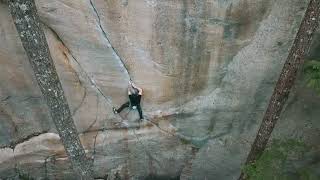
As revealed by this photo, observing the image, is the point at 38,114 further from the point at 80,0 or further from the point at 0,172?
the point at 80,0

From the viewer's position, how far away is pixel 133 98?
6199 millimetres

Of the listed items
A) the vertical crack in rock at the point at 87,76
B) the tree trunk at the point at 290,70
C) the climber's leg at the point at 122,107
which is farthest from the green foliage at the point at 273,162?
the vertical crack in rock at the point at 87,76

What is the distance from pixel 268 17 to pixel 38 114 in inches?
129

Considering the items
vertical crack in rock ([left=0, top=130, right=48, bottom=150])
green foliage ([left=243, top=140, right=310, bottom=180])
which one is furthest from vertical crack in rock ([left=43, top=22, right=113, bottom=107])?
green foliage ([left=243, top=140, right=310, bottom=180])

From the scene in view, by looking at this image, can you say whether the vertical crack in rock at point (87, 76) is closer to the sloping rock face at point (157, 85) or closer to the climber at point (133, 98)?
the sloping rock face at point (157, 85)

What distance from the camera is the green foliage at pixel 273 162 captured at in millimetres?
5621

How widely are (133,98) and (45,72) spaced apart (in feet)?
5.63

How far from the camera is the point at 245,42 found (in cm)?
566

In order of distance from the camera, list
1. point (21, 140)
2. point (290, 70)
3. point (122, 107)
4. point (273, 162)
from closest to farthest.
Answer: point (290, 70) → point (273, 162) → point (122, 107) → point (21, 140)

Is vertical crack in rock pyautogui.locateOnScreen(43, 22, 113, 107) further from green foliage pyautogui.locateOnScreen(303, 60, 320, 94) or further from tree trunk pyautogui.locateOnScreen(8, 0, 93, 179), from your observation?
green foliage pyautogui.locateOnScreen(303, 60, 320, 94)

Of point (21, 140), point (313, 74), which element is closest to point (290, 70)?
point (313, 74)

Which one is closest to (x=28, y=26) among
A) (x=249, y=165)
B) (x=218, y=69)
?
(x=218, y=69)

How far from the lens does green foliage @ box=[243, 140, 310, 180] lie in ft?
18.4

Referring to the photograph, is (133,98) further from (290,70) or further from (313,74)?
(313,74)
